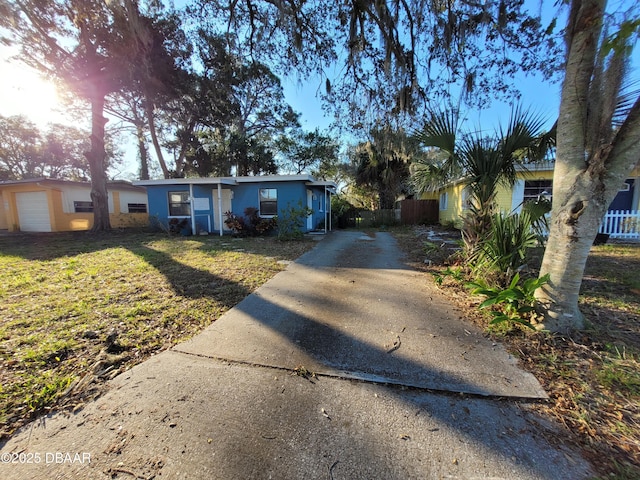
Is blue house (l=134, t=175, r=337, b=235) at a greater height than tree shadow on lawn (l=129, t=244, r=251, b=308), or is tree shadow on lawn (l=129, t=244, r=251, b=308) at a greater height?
blue house (l=134, t=175, r=337, b=235)

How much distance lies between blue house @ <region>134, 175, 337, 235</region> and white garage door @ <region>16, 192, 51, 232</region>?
554cm

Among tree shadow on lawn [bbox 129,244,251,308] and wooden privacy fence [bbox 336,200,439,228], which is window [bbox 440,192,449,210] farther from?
tree shadow on lawn [bbox 129,244,251,308]

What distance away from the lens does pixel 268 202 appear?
11.5 m

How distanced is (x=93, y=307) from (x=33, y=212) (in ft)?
51.9

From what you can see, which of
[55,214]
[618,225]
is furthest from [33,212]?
[618,225]

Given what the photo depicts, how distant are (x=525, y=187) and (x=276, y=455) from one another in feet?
40.2

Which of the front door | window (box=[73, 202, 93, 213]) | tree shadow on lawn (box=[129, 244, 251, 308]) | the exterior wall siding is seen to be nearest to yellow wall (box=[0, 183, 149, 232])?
window (box=[73, 202, 93, 213])

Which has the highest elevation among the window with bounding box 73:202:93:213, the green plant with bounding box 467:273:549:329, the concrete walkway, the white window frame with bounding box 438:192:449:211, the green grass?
the white window frame with bounding box 438:192:449:211

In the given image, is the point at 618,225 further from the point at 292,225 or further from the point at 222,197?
the point at 222,197

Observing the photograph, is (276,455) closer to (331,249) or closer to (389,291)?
(389,291)

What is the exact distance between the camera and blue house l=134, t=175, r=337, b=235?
36.2 feet

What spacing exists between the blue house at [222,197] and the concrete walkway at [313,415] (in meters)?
8.63

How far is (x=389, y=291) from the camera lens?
4199 millimetres

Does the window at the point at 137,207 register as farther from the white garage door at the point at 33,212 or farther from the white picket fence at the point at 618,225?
the white picket fence at the point at 618,225
